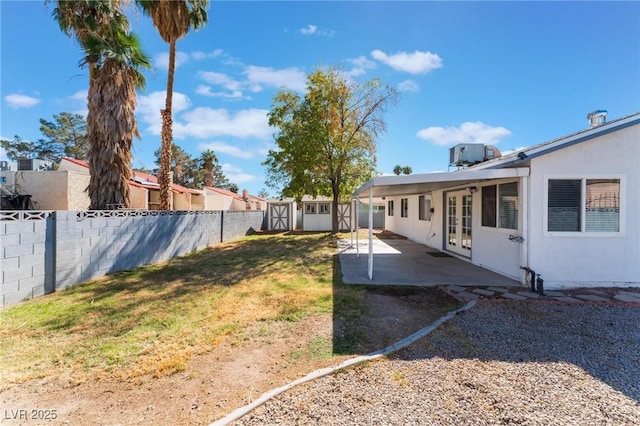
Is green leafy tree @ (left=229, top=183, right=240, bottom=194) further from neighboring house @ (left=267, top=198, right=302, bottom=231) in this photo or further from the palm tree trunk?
the palm tree trunk

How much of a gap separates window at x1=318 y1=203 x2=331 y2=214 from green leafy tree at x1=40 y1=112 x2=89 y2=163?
29104 millimetres

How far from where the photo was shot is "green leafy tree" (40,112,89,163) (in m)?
33.1

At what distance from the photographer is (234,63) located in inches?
494

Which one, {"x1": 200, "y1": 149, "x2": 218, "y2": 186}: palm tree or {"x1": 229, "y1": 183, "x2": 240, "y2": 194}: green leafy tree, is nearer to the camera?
{"x1": 200, "y1": 149, "x2": 218, "y2": 186}: palm tree

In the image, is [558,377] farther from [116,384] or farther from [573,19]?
[573,19]

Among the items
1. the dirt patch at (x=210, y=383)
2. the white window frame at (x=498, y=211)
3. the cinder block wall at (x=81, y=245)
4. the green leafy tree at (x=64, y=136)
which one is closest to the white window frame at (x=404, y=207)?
the white window frame at (x=498, y=211)

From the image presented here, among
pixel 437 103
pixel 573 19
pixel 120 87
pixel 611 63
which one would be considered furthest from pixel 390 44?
pixel 120 87

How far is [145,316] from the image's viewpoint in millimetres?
5047

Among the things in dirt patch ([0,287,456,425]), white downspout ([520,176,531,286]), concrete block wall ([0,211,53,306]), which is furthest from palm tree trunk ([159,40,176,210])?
white downspout ([520,176,531,286])

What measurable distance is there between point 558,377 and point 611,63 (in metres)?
11.6

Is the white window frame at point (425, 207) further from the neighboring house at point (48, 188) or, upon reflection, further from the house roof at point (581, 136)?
the neighboring house at point (48, 188)

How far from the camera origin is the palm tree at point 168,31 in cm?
1155

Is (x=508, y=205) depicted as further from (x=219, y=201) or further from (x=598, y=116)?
(x=219, y=201)

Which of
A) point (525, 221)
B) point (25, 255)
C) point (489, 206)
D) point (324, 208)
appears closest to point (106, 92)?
point (25, 255)
